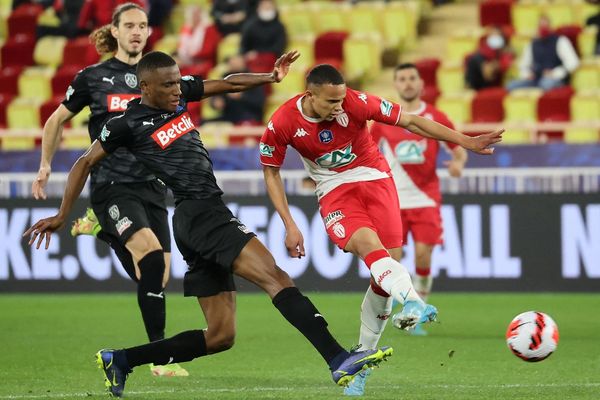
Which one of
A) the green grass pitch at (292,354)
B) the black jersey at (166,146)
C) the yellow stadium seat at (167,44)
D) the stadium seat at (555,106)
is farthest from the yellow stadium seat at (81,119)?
the black jersey at (166,146)

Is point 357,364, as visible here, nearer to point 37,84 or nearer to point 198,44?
point 198,44

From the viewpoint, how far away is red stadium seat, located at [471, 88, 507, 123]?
17.5 metres

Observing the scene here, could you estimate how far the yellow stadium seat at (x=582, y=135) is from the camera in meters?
16.2

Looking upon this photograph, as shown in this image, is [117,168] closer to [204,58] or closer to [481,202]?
[481,202]

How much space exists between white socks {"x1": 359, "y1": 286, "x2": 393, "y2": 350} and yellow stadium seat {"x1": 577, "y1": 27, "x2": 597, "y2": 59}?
11.0 meters

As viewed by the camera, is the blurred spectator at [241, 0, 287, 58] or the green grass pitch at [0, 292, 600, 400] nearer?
the green grass pitch at [0, 292, 600, 400]

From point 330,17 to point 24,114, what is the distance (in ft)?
16.1

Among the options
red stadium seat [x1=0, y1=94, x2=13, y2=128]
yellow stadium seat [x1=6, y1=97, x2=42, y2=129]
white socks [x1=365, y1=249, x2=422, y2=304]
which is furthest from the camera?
red stadium seat [x1=0, y1=94, x2=13, y2=128]

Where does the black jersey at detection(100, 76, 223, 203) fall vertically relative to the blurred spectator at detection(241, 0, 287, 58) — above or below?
below

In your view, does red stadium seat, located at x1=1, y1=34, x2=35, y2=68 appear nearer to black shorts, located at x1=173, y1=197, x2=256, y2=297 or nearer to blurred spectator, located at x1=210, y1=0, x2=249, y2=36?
blurred spectator, located at x1=210, y1=0, x2=249, y2=36

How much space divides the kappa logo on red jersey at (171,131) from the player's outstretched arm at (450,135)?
1.29m

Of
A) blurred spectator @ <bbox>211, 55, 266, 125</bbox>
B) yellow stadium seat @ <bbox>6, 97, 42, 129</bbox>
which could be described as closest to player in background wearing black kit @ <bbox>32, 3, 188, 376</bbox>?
blurred spectator @ <bbox>211, 55, 266, 125</bbox>

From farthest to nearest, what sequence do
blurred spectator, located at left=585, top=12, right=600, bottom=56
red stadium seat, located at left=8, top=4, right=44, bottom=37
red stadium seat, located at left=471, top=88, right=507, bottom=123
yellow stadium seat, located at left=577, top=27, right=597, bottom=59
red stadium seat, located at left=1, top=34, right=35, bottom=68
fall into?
1. red stadium seat, located at left=8, top=4, right=44, bottom=37
2. red stadium seat, located at left=1, top=34, right=35, bottom=68
3. yellow stadium seat, located at left=577, top=27, right=597, bottom=59
4. blurred spectator, located at left=585, top=12, right=600, bottom=56
5. red stadium seat, located at left=471, top=88, right=507, bottom=123

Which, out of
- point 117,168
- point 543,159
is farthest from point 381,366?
point 543,159
